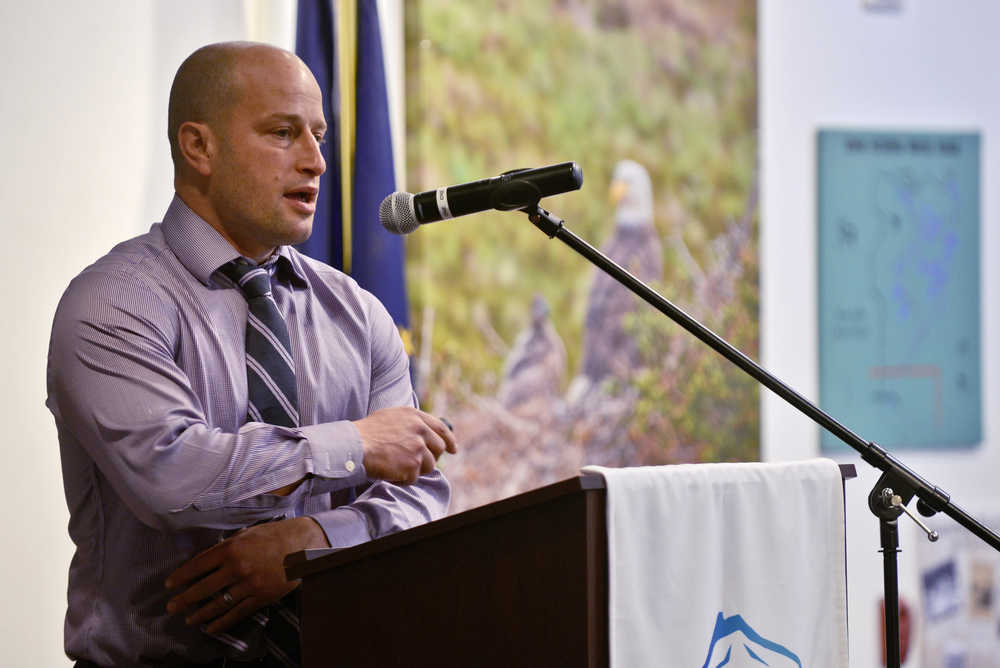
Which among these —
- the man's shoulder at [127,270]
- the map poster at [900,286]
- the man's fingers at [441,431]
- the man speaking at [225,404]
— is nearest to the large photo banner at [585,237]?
the map poster at [900,286]

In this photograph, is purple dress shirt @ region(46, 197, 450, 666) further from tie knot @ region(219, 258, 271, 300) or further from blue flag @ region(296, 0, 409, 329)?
blue flag @ region(296, 0, 409, 329)

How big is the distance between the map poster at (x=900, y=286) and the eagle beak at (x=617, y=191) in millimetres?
746

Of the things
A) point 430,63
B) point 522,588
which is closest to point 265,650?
point 522,588

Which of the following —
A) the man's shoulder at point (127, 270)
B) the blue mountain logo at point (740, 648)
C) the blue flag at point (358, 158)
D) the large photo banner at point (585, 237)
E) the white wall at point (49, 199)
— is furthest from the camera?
the large photo banner at point (585, 237)

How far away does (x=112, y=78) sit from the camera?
2.55 metres

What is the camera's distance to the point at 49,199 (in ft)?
7.76

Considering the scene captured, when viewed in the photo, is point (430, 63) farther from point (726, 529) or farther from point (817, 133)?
point (726, 529)

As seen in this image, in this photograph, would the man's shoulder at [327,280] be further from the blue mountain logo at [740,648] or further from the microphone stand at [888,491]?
the blue mountain logo at [740,648]

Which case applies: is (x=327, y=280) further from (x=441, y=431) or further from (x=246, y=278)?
(x=441, y=431)

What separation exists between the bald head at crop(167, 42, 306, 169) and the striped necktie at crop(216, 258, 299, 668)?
264 mm

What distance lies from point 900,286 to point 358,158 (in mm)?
2083

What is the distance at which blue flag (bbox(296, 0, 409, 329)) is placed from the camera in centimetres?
290

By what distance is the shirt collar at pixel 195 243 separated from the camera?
1.85m

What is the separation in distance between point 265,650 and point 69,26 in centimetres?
151
